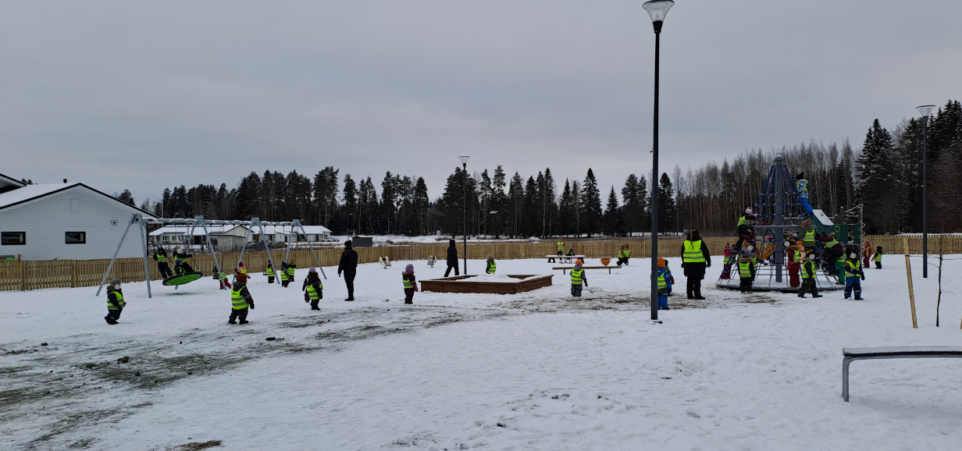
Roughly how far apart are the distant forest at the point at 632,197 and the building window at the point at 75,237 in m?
54.4

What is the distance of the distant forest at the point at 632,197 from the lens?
5456cm

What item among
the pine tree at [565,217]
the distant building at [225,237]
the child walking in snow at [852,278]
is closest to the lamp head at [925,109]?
the child walking in snow at [852,278]

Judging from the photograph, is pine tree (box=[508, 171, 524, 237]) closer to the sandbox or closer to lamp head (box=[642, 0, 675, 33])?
the sandbox

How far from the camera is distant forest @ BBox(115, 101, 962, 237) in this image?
5456 cm

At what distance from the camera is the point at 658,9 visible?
31.8 ft

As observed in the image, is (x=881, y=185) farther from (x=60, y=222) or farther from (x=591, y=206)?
(x=60, y=222)

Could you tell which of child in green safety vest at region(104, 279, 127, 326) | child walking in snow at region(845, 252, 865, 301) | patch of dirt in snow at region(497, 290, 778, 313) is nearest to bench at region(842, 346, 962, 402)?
patch of dirt in snow at region(497, 290, 778, 313)

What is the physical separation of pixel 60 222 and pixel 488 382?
32.9 metres

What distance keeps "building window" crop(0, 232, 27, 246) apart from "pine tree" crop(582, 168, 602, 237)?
2635 inches

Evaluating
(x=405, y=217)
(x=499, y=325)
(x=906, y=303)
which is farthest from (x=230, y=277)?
(x=405, y=217)

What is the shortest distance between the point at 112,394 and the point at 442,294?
10.9 m

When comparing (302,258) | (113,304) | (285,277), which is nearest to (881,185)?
(302,258)

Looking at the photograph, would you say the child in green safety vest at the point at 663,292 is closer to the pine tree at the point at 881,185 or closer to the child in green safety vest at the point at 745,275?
the child in green safety vest at the point at 745,275

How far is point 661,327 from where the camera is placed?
968 centimetres
